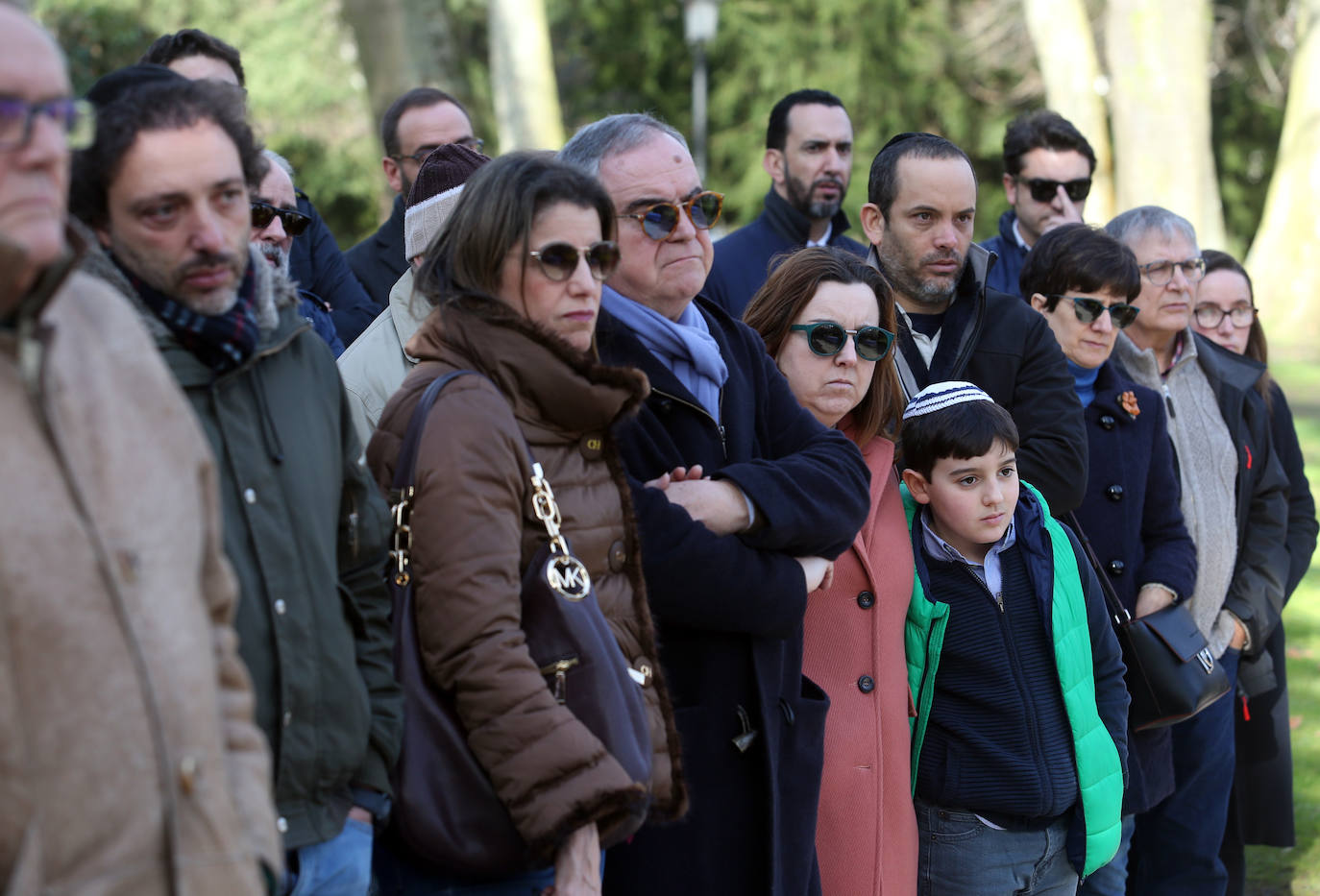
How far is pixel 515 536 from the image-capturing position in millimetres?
2367

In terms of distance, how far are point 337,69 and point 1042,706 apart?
2614cm

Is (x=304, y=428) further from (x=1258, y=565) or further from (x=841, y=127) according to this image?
(x=841, y=127)

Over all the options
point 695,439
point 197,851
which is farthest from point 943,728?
point 197,851

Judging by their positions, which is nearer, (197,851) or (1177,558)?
(197,851)

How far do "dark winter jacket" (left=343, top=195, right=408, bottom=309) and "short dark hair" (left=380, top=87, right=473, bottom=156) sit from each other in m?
0.53

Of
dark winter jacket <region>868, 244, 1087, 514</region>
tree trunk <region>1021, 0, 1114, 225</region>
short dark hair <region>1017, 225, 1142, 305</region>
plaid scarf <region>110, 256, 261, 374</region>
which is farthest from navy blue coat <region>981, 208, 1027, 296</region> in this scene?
tree trunk <region>1021, 0, 1114, 225</region>

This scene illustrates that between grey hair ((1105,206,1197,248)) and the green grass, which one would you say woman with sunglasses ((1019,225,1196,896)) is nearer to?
grey hair ((1105,206,1197,248))

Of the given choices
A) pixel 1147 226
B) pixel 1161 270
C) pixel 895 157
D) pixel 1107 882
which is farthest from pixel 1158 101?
pixel 1107 882

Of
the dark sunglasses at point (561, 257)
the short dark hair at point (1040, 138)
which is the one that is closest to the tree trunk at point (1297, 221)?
the short dark hair at point (1040, 138)

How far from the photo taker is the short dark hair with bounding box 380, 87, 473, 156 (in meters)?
5.71

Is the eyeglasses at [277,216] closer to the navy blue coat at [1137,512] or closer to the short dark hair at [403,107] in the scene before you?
the short dark hair at [403,107]

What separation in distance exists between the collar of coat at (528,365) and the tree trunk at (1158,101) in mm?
17349

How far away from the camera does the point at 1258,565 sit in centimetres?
495

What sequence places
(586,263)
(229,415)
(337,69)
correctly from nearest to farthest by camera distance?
(229,415)
(586,263)
(337,69)
